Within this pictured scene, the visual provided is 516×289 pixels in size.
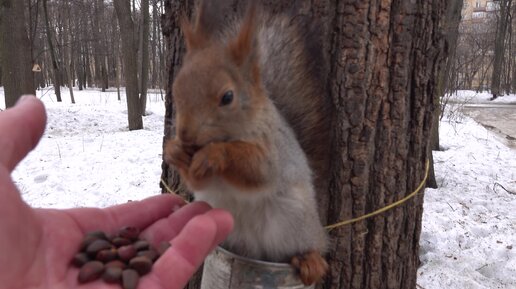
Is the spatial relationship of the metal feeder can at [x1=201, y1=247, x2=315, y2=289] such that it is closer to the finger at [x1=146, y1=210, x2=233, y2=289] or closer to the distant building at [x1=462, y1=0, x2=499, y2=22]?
the finger at [x1=146, y1=210, x2=233, y2=289]

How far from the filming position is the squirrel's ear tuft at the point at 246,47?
112 cm

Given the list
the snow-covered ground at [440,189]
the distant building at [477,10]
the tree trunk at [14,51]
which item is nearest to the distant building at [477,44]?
the distant building at [477,10]

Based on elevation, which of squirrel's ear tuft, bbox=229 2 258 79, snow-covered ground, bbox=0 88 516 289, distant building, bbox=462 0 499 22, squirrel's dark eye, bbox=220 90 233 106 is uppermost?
distant building, bbox=462 0 499 22

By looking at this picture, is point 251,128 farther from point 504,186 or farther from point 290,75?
point 504,186

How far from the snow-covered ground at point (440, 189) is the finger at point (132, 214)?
1.71 metres

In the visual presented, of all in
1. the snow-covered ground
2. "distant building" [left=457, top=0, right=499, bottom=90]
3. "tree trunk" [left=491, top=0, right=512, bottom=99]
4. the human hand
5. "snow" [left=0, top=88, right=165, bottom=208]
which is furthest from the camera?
"distant building" [left=457, top=0, right=499, bottom=90]

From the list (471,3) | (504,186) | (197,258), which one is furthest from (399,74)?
(471,3)

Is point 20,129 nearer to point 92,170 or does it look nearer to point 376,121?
point 376,121

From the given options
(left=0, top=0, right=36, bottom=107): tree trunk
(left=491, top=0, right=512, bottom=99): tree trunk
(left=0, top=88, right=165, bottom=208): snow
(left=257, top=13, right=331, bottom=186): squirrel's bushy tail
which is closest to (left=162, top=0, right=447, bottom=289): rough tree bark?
(left=257, top=13, right=331, bottom=186): squirrel's bushy tail

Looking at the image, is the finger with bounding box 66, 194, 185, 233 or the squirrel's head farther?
the finger with bounding box 66, 194, 185, 233

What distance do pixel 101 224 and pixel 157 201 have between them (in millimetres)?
159

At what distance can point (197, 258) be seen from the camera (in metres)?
0.99

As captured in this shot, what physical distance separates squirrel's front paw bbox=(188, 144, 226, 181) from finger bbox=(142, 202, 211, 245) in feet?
0.39

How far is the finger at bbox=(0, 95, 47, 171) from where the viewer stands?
993 mm
